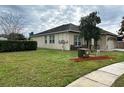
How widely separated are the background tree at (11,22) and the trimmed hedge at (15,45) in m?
10.1

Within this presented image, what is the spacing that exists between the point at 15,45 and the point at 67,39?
6.08 metres

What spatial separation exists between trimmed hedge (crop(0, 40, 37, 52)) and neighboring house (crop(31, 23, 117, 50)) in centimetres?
343

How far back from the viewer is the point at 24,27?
→ 3181 centimetres

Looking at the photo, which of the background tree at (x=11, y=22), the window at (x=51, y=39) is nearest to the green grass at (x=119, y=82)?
the window at (x=51, y=39)

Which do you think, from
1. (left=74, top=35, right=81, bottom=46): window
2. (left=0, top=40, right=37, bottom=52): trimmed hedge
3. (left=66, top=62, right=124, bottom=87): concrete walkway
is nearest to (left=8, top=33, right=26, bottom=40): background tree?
(left=0, top=40, right=37, bottom=52): trimmed hedge

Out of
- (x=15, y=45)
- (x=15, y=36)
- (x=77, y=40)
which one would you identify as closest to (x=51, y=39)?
(x=77, y=40)

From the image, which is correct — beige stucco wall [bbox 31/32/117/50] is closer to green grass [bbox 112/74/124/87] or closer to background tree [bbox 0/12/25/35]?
background tree [bbox 0/12/25/35]

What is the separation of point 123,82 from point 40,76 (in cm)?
302

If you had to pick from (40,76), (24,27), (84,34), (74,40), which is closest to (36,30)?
(24,27)

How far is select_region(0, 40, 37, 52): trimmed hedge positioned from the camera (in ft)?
61.1

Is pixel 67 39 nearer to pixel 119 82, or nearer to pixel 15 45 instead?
pixel 15 45

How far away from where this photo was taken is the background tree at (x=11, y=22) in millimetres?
29564

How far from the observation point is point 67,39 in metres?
21.3
